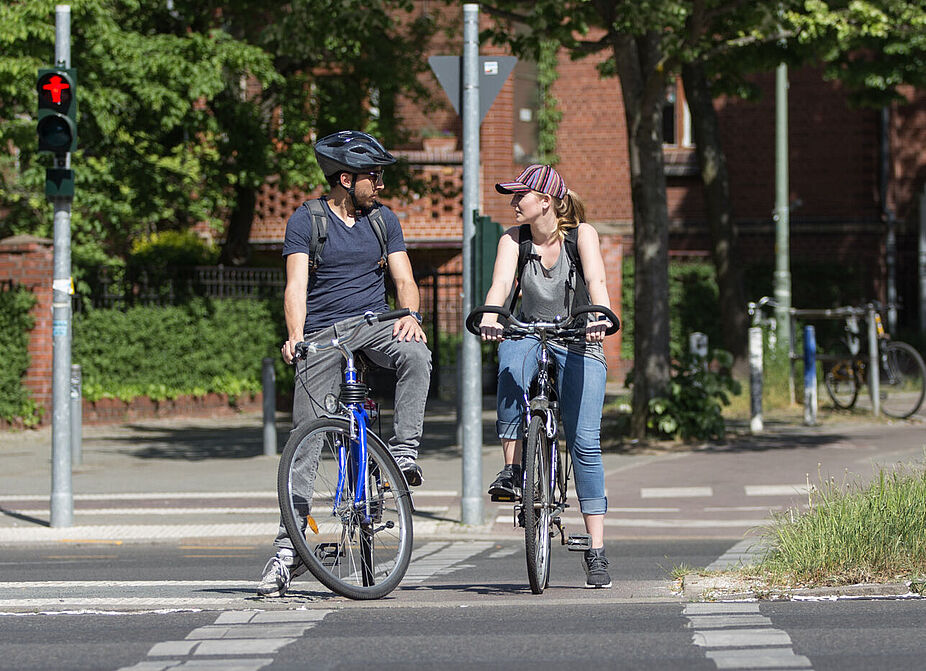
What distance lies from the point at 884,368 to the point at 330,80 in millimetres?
8639

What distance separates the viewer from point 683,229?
89.2 feet

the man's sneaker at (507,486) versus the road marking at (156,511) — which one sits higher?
the man's sneaker at (507,486)

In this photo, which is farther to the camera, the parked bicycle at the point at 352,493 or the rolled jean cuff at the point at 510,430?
the rolled jean cuff at the point at 510,430

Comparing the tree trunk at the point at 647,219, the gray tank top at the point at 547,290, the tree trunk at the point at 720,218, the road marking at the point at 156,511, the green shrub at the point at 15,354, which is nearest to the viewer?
the gray tank top at the point at 547,290

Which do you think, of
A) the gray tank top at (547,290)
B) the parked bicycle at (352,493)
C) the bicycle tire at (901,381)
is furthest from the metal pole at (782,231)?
the parked bicycle at (352,493)

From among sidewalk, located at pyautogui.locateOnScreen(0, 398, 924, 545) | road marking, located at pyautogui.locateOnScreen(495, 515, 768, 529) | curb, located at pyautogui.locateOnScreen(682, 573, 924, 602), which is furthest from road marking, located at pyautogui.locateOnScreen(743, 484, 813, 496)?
curb, located at pyautogui.locateOnScreen(682, 573, 924, 602)

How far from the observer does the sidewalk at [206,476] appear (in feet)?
34.0

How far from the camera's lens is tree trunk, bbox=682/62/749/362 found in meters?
20.8

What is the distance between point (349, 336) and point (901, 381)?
40.0ft

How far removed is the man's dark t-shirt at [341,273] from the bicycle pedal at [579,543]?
1.35m

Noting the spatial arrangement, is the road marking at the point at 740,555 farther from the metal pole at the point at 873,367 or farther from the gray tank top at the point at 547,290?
the metal pole at the point at 873,367

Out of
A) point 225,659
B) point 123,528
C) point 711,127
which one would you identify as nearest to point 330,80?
point 711,127

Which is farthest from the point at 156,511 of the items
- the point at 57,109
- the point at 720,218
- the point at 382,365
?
the point at 720,218

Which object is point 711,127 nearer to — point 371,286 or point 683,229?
point 683,229
